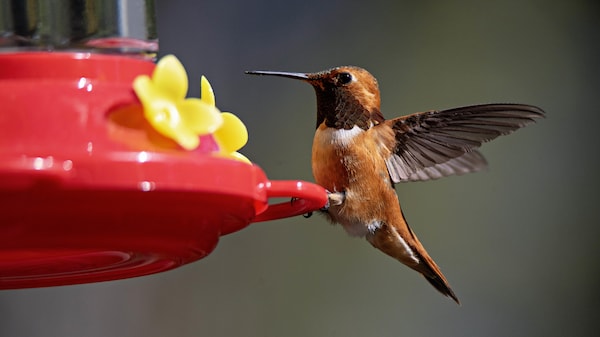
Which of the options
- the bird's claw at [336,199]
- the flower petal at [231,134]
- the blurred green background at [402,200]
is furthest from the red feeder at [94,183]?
the blurred green background at [402,200]

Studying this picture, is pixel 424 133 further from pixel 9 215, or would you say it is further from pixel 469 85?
pixel 469 85

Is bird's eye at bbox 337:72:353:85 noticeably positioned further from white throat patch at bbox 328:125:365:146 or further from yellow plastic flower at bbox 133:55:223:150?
yellow plastic flower at bbox 133:55:223:150

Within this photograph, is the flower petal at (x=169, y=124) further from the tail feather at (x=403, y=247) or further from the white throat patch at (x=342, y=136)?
the tail feather at (x=403, y=247)

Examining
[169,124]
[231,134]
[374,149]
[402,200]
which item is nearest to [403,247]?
[374,149]

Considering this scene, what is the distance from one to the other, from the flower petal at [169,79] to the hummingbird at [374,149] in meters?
1.36

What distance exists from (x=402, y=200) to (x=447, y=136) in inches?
115

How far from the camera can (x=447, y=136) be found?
12.0 ft

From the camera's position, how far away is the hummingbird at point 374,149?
3598 mm

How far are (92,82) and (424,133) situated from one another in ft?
5.83

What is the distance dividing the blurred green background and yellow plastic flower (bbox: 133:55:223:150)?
4.09 meters

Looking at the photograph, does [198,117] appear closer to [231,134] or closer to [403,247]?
[231,134]

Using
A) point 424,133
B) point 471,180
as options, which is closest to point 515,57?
point 471,180

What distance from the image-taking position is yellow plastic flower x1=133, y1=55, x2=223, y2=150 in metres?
2.05

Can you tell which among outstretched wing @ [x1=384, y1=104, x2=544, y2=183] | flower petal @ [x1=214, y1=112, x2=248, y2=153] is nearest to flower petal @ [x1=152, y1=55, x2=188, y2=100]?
flower petal @ [x1=214, y1=112, x2=248, y2=153]
